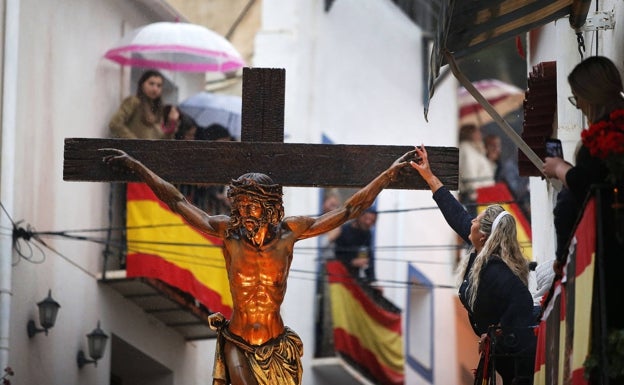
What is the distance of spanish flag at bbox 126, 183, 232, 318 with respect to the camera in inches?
1110

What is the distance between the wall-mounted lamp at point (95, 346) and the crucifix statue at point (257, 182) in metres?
11.1

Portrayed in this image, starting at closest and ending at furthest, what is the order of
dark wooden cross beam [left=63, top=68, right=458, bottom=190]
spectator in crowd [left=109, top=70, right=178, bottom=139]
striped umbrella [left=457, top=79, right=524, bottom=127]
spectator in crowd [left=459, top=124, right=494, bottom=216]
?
dark wooden cross beam [left=63, top=68, right=458, bottom=190] < spectator in crowd [left=109, top=70, right=178, bottom=139] < spectator in crowd [left=459, top=124, right=494, bottom=216] < striped umbrella [left=457, top=79, right=524, bottom=127]

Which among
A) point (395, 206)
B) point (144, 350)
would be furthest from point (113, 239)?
point (395, 206)

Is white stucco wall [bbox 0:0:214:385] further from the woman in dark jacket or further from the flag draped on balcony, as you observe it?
the flag draped on balcony


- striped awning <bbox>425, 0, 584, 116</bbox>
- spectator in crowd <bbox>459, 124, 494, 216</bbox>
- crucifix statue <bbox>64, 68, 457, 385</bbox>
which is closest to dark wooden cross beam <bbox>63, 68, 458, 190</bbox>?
crucifix statue <bbox>64, 68, 457, 385</bbox>

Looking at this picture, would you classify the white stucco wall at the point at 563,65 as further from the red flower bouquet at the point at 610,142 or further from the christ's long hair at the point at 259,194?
the christ's long hair at the point at 259,194

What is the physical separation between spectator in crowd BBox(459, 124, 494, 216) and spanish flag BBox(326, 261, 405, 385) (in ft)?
27.0

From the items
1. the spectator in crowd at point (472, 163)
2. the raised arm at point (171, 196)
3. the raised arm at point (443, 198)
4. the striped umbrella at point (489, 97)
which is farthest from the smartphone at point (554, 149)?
the striped umbrella at point (489, 97)

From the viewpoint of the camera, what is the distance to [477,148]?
164 ft

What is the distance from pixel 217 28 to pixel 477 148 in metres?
13.6

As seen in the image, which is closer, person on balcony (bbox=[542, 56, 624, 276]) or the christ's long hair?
person on balcony (bbox=[542, 56, 624, 276])

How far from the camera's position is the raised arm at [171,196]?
14594 millimetres

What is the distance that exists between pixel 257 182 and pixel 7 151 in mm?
10306

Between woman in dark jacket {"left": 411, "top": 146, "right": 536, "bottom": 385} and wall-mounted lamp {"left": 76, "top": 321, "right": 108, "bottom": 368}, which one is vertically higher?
woman in dark jacket {"left": 411, "top": 146, "right": 536, "bottom": 385}
